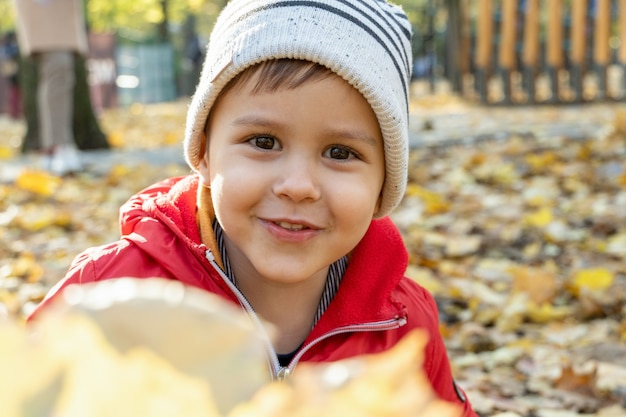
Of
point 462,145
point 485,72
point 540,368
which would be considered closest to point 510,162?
point 462,145

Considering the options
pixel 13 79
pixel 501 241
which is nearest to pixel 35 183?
pixel 501 241

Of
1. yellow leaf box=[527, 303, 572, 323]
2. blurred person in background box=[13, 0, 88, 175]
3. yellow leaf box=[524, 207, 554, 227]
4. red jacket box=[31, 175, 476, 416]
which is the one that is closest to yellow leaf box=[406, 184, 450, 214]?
yellow leaf box=[524, 207, 554, 227]

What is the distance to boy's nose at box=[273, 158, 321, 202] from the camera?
5.23 feet

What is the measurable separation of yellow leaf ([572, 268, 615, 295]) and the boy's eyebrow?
5.64ft

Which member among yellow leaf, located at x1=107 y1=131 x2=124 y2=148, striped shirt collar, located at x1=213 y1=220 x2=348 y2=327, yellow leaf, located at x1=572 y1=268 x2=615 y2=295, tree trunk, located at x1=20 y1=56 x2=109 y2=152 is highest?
striped shirt collar, located at x1=213 y1=220 x2=348 y2=327

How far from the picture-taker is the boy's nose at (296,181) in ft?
5.23

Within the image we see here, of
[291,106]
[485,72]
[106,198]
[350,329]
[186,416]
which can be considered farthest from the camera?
[485,72]

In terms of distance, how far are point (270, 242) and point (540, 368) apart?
4.22 feet

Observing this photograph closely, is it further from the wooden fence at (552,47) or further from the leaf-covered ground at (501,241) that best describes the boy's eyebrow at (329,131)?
the wooden fence at (552,47)

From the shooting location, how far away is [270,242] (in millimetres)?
1687

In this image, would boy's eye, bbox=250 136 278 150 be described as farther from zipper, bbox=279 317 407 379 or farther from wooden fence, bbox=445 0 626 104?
wooden fence, bbox=445 0 626 104

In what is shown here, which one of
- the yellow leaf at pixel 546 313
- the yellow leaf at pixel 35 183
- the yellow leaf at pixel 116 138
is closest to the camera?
the yellow leaf at pixel 546 313

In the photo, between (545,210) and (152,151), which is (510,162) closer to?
(545,210)

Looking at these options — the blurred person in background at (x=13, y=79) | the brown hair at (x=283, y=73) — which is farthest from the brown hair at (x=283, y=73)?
the blurred person in background at (x=13, y=79)
